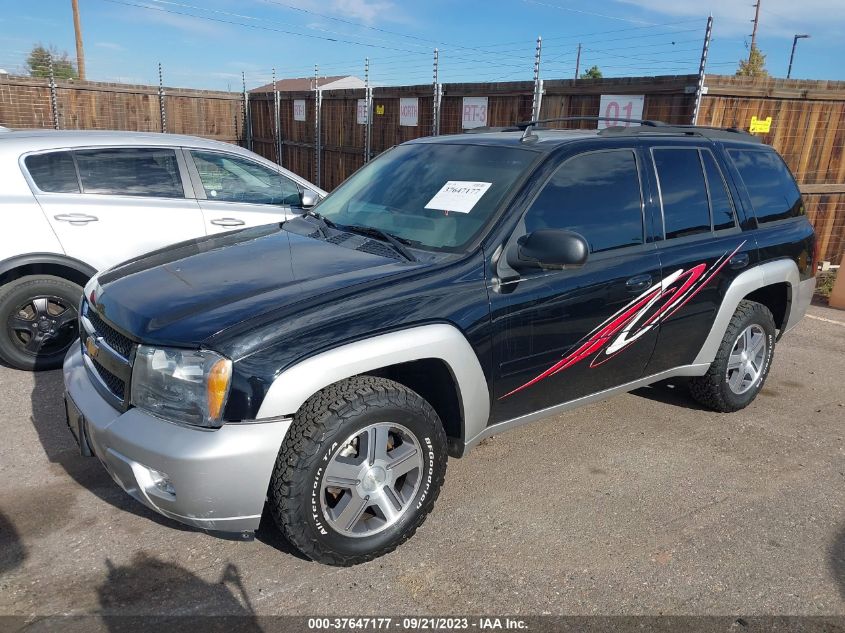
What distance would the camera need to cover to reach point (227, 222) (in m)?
5.56

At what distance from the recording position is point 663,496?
141 inches

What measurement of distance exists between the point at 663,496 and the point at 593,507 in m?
0.42

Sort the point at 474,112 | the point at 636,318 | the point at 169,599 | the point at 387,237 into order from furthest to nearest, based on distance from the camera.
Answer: the point at 474,112
the point at 636,318
the point at 387,237
the point at 169,599

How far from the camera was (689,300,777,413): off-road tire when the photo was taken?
171 inches

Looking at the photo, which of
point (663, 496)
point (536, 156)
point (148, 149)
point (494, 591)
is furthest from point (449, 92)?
point (494, 591)

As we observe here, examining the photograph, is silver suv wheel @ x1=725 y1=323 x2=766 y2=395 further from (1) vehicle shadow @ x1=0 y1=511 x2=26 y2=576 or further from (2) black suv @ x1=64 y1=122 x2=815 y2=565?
(1) vehicle shadow @ x1=0 y1=511 x2=26 y2=576

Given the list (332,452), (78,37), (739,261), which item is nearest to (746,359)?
(739,261)

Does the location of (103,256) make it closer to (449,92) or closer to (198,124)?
(449,92)

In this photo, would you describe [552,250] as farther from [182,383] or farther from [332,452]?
[182,383]

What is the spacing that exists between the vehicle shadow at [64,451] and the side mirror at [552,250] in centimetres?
204

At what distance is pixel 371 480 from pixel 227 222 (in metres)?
3.35

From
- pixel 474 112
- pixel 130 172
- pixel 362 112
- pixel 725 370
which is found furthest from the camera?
pixel 362 112

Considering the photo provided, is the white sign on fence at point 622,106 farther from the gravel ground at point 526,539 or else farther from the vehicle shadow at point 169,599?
the vehicle shadow at point 169,599

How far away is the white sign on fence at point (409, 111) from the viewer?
1169cm
